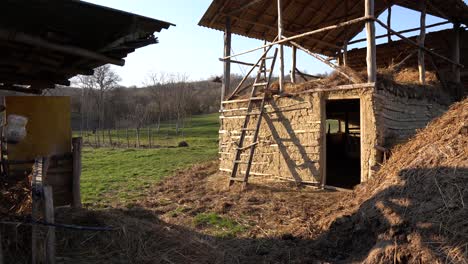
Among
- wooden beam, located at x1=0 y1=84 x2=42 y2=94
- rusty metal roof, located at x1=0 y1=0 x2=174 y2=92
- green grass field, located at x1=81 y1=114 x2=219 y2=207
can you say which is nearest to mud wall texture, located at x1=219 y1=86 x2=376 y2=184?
green grass field, located at x1=81 y1=114 x2=219 y2=207

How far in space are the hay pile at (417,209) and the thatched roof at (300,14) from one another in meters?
6.87

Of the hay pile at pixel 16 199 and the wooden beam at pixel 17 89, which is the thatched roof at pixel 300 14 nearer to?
the wooden beam at pixel 17 89

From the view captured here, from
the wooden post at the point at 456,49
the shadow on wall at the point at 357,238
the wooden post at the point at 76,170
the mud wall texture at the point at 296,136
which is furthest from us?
the wooden post at the point at 456,49

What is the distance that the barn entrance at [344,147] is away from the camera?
10866mm

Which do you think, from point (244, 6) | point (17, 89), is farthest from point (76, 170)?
point (244, 6)

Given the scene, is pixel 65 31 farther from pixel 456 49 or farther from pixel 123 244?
pixel 456 49

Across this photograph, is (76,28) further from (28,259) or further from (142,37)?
(28,259)

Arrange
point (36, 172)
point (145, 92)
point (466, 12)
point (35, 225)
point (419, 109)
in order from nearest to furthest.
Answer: point (35, 225) → point (36, 172) → point (419, 109) → point (466, 12) → point (145, 92)

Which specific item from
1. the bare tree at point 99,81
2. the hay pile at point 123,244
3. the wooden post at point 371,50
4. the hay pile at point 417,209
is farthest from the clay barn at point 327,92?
the bare tree at point 99,81

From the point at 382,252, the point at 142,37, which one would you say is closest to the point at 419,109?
the point at 382,252

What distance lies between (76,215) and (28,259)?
1204 millimetres

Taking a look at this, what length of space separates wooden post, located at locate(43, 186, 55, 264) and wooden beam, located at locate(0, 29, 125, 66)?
62.2 inches

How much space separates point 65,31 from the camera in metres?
4.11

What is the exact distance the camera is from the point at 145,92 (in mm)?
64000
